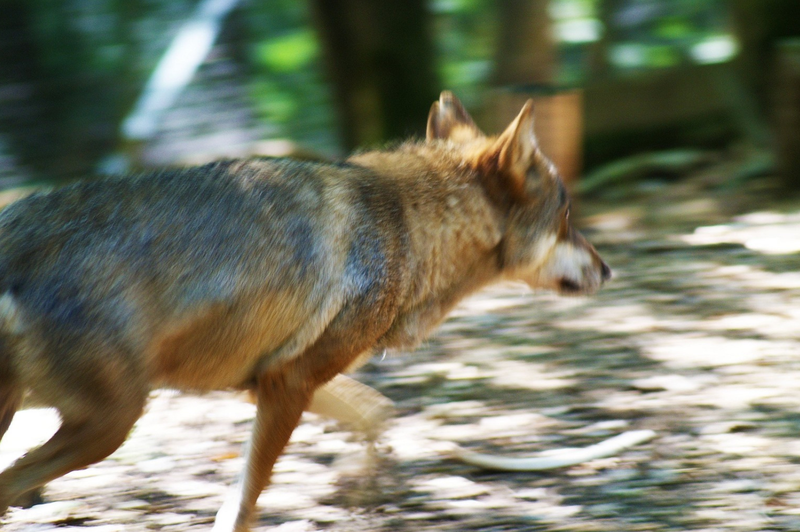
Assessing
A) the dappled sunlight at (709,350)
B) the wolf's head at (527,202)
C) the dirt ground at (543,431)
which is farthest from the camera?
the dappled sunlight at (709,350)

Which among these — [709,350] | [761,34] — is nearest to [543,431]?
[709,350]

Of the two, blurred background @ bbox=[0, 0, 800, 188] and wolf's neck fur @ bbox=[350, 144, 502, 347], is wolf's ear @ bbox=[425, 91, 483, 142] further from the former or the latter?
blurred background @ bbox=[0, 0, 800, 188]

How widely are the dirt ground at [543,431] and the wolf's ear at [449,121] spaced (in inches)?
61.3

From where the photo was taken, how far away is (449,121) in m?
5.30

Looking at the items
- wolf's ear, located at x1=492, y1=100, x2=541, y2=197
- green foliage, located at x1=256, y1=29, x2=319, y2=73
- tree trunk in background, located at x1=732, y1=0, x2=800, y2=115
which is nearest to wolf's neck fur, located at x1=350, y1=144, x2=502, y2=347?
wolf's ear, located at x1=492, y1=100, x2=541, y2=197

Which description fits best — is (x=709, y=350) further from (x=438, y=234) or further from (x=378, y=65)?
(x=378, y=65)

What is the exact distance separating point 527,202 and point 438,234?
22.8 inches

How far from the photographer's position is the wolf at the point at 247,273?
11.1ft

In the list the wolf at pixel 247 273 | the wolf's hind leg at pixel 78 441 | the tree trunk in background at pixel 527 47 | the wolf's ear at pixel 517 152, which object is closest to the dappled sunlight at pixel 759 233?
the tree trunk in background at pixel 527 47

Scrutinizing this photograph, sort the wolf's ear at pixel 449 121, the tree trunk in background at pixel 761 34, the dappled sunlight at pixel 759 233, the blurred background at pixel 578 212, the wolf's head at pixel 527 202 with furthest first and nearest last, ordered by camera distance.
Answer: the tree trunk in background at pixel 761 34 → the dappled sunlight at pixel 759 233 → the wolf's ear at pixel 449 121 → the wolf's head at pixel 527 202 → the blurred background at pixel 578 212

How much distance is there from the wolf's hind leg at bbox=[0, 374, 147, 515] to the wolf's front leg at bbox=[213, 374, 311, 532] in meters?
0.63

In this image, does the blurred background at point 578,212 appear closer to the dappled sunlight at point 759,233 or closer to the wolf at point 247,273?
the dappled sunlight at point 759,233

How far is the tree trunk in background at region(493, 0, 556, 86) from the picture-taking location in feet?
28.3

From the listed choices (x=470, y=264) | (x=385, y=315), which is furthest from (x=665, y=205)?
(x=385, y=315)
